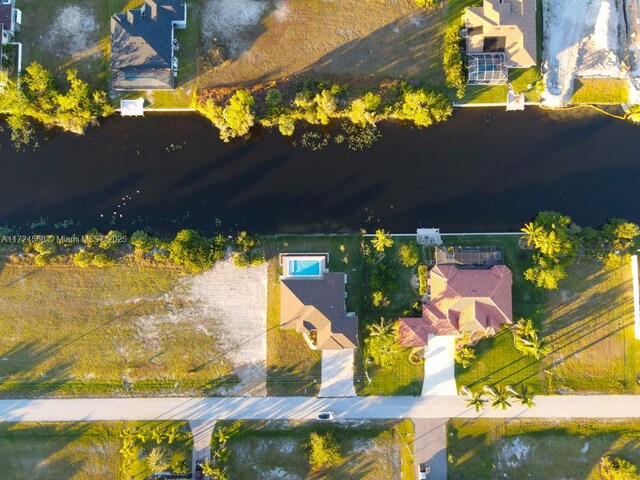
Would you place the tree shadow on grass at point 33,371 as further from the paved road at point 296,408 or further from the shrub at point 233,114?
the shrub at point 233,114

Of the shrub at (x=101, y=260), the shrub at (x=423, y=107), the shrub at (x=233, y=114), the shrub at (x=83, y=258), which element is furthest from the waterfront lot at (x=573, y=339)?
the shrub at (x=83, y=258)

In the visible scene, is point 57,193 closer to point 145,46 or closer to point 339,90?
point 145,46

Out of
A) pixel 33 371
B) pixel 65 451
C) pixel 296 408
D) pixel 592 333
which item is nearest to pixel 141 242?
pixel 33 371

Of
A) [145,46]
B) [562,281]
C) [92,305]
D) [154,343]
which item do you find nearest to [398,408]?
[562,281]

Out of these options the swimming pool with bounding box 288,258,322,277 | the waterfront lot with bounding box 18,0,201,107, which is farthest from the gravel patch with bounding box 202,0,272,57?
the swimming pool with bounding box 288,258,322,277

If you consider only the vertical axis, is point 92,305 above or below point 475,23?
below

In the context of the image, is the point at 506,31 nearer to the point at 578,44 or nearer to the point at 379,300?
the point at 578,44
